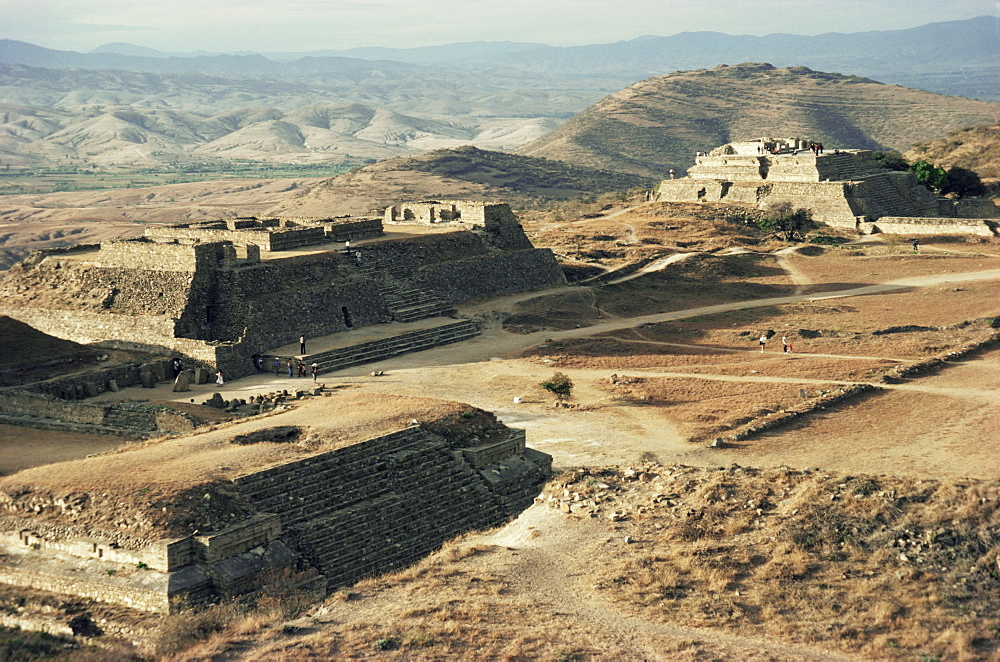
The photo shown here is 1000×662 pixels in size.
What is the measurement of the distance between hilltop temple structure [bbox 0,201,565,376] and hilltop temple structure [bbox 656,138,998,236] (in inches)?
1013

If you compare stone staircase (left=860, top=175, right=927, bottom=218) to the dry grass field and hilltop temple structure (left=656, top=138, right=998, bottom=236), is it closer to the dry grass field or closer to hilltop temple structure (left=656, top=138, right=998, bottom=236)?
hilltop temple structure (left=656, top=138, right=998, bottom=236)

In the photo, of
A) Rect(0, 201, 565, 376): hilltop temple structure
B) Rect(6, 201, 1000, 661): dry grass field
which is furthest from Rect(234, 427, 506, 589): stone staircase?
Rect(0, 201, 565, 376): hilltop temple structure

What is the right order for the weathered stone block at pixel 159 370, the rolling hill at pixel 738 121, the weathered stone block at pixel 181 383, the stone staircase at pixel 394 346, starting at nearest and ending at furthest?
the weathered stone block at pixel 181 383 → the weathered stone block at pixel 159 370 → the stone staircase at pixel 394 346 → the rolling hill at pixel 738 121

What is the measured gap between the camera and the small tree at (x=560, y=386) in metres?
34.8

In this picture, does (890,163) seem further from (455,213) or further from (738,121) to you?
(738,121)

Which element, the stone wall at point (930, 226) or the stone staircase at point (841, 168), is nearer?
the stone wall at point (930, 226)

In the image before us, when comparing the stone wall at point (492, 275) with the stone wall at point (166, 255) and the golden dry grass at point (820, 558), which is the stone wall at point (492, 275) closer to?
the stone wall at point (166, 255)

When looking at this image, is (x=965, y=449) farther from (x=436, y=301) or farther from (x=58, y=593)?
(x=436, y=301)

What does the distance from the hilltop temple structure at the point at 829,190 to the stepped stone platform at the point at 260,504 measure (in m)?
45.3

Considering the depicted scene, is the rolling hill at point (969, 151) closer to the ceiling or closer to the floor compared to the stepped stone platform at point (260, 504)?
closer to the ceiling

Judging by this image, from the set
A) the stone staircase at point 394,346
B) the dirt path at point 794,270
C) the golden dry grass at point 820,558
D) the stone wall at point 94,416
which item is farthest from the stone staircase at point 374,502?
the dirt path at point 794,270

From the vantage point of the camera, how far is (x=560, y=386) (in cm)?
3478

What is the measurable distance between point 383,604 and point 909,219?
53.8 m

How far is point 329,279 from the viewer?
4494 cm
